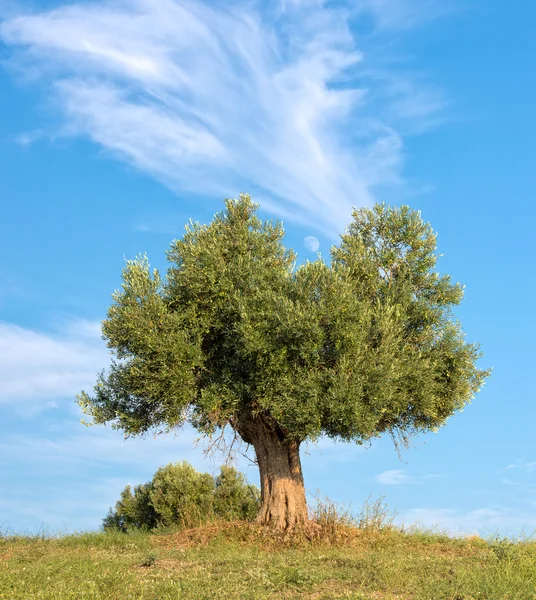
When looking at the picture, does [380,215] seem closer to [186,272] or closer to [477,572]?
[186,272]

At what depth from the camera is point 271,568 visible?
16953mm

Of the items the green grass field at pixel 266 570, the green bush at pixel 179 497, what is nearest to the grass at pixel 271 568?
the green grass field at pixel 266 570

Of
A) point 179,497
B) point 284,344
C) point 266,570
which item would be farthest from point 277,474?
point 179,497

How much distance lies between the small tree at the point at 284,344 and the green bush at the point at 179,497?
12.8 meters

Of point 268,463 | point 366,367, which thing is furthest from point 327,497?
point 366,367

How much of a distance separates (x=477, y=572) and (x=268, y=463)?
11.5 m

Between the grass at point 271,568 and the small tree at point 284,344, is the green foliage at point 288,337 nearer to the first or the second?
the small tree at point 284,344

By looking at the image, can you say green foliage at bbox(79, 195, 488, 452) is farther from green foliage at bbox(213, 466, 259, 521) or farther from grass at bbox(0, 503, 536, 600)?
green foliage at bbox(213, 466, 259, 521)

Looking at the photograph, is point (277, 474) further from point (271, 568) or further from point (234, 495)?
point (234, 495)

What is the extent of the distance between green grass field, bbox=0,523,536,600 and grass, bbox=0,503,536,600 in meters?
0.03

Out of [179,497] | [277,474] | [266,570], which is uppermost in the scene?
[179,497]

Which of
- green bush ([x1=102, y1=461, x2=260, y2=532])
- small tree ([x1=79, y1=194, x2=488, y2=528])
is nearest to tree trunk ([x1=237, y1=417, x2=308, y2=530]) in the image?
small tree ([x1=79, y1=194, x2=488, y2=528])

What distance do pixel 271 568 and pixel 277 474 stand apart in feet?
31.8

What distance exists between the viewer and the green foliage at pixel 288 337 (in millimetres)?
22859
